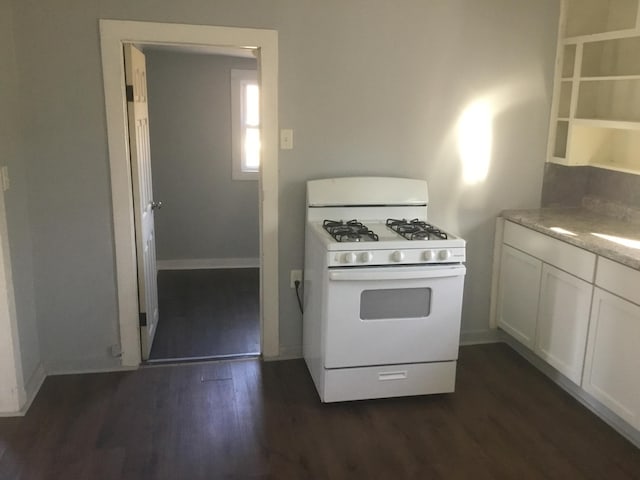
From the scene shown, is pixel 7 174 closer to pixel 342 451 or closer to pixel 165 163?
pixel 342 451

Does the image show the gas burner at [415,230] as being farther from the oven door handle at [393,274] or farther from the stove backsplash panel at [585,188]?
the stove backsplash panel at [585,188]

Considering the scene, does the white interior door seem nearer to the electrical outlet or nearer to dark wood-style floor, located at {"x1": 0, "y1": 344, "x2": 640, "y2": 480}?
dark wood-style floor, located at {"x1": 0, "y1": 344, "x2": 640, "y2": 480}

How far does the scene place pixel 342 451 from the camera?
8.46 feet

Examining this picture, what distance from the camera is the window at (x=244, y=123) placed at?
5.20 metres

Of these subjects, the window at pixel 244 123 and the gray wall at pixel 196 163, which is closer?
the gray wall at pixel 196 163

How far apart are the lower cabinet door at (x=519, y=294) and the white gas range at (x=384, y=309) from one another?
2.01 ft

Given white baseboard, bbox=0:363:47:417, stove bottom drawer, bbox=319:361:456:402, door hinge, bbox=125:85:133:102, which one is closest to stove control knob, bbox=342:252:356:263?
stove bottom drawer, bbox=319:361:456:402

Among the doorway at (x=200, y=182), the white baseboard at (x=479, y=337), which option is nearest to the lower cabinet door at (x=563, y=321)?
the white baseboard at (x=479, y=337)

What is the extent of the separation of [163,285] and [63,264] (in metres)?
1.89

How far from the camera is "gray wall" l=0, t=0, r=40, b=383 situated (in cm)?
265

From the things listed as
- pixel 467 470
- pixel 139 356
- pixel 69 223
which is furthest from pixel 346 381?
pixel 69 223

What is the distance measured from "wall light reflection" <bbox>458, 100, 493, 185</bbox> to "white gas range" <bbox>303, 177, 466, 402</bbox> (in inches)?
24.9

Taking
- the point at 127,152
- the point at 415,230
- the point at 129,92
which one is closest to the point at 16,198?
the point at 127,152

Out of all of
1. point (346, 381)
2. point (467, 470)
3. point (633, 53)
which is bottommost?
point (467, 470)
